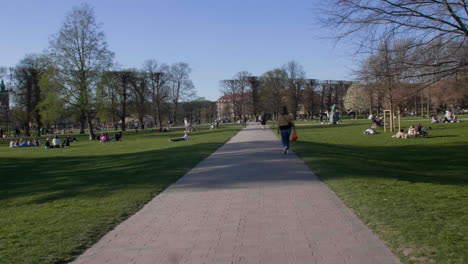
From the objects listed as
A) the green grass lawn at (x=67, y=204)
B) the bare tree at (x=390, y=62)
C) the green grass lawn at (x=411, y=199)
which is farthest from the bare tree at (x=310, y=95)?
the bare tree at (x=390, y=62)

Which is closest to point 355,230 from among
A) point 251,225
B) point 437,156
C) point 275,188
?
point 251,225

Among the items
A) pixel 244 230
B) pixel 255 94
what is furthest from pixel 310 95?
pixel 244 230

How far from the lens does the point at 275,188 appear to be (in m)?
8.12

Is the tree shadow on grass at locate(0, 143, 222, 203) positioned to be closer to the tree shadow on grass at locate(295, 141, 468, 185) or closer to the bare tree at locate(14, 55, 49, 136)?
the tree shadow on grass at locate(295, 141, 468, 185)

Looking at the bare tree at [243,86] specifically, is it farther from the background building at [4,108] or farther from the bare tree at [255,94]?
the background building at [4,108]

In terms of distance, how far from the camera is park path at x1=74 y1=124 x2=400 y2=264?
425cm

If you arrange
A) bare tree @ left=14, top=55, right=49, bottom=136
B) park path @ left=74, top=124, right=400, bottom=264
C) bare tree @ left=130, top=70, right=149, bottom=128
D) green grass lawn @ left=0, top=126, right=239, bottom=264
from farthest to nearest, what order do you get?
bare tree @ left=130, top=70, right=149, bottom=128
bare tree @ left=14, top=55, right=49, bottom=136
green grass lawn @ left=0, top=126, right=239, bottom=264
park path @ left=74, top=124, right=400, bottom=264

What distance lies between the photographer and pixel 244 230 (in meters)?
5.21

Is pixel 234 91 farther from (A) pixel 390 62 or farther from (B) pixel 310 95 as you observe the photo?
(A) pixel 390 62

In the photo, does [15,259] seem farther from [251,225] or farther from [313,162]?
[313,162]

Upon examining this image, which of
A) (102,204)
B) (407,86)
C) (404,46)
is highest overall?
(404,46)

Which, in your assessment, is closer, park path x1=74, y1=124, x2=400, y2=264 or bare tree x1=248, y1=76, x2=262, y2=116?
park path x1=74, y1=124, x2=400, y2=264

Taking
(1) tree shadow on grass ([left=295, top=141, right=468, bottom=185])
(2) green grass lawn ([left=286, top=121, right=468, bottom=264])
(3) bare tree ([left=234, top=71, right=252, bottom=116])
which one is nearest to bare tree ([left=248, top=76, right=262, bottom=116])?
(3) bare tree ([left=234, top=71, right=252, bottom=116])

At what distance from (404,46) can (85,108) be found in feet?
126
